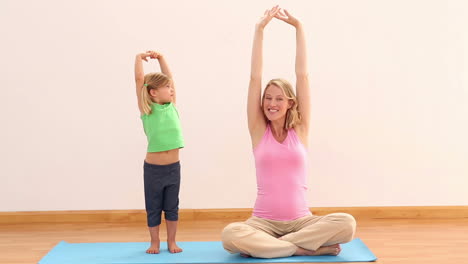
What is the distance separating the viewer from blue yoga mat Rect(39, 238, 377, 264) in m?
3.01

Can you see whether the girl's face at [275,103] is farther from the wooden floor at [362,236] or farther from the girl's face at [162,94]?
the wooden floor at [362,236]

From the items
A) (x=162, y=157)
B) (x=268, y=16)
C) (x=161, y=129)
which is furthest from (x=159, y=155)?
(x=268, y=16)

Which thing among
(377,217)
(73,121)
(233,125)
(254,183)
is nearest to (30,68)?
(73,121)

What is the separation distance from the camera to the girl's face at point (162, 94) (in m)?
3.29

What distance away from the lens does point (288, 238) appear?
3.08 meters

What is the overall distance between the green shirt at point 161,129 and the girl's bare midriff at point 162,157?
0.03 m

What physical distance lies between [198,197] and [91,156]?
0.77m

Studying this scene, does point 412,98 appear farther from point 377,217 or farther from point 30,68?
point 30,68

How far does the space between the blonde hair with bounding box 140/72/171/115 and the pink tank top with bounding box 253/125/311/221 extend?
1.94 feet

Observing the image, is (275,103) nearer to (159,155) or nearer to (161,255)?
(159,155)

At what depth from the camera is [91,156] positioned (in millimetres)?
4348

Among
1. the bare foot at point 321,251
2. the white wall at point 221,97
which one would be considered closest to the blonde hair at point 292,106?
the bare foot at point 321,251

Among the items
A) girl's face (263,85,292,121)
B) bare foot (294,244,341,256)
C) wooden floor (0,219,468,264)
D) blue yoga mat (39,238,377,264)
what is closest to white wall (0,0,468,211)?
wooden floor (0,219,468,264)

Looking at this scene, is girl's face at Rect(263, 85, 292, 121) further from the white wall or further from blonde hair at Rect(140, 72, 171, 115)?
the white wall
